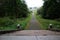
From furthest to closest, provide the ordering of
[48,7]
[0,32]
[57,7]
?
[48,7] → [57,7] → [0,32]

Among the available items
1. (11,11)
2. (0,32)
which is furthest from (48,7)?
(0,32)

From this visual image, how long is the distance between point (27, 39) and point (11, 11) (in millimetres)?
16755

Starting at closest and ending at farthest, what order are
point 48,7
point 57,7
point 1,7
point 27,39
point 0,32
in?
point 27,39
point 0,32
point 1,7
point 57,7
point 48,7

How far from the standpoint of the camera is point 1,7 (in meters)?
25.3

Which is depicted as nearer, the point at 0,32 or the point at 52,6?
the point at 0,32

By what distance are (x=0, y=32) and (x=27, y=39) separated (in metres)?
4.10

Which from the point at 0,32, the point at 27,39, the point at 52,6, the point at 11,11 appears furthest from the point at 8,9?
the point at 27,39

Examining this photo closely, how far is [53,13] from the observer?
28656 mm

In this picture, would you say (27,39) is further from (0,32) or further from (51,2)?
(51,2)

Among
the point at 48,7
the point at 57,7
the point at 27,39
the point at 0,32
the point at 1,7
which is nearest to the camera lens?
the point at 27,39

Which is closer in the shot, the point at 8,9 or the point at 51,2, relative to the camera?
the point at 8,9

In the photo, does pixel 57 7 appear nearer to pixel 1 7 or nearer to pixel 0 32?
pixel 1 7

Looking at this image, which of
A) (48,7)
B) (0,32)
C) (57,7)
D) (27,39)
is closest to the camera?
(27,39)

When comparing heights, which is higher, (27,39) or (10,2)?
(10,2)
